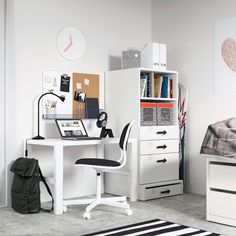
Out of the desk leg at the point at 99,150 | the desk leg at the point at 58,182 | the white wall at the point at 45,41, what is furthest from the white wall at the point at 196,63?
the desk leg at the point at 58,182

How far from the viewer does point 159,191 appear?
4.62 m

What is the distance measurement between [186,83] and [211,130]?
59.0 inches

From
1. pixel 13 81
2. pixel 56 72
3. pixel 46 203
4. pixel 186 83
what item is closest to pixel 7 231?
pixel 46 203

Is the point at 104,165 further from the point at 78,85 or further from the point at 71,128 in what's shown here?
the point at 78,85

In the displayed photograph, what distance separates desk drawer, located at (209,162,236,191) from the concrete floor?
0.32 meters

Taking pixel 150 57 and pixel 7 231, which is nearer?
pixel 7 231

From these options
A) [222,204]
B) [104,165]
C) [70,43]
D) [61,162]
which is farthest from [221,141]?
[70,43]

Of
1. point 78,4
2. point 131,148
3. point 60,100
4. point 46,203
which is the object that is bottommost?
point 46,203

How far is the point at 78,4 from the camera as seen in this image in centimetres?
472

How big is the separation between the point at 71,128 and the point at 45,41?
948 mm

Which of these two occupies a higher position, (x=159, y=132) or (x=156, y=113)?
(x=156, y=113)

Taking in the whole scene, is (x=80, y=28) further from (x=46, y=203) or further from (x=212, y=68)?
(x=46, y=203)

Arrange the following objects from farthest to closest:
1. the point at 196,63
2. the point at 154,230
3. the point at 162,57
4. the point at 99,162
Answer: the point at 196,63 < the point at 162,57 < the point at 99,162 < the point at 154,230

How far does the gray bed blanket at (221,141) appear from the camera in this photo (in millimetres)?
3426
